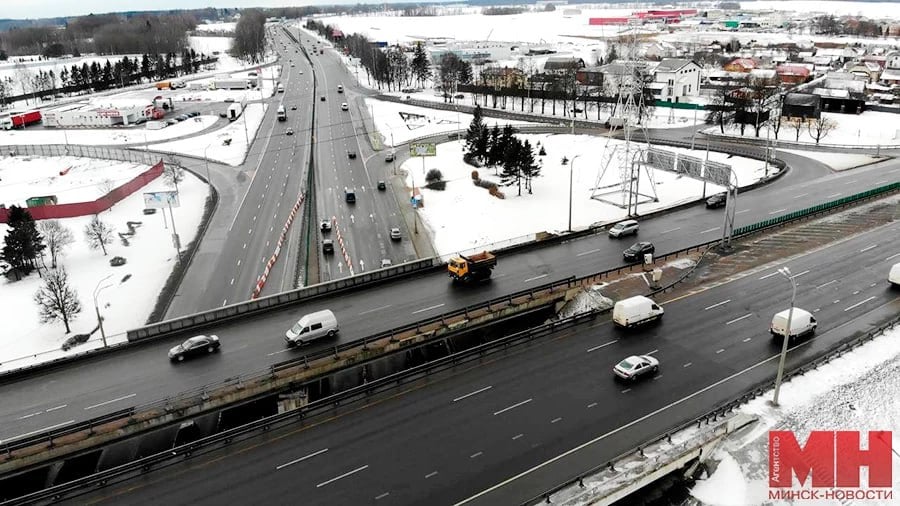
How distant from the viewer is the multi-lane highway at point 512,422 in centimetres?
2602

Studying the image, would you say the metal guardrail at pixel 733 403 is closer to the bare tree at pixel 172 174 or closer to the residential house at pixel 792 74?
the bare tree at pixel 172 174

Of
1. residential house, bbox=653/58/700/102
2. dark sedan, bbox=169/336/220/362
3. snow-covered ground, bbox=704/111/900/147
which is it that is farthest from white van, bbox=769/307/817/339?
residential house, bbox=653/58/700/102

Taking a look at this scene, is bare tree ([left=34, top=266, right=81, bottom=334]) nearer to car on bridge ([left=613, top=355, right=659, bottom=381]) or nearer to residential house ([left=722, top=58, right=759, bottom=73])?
car on bridge ([left=613, top=355, right=659, bottom=381])

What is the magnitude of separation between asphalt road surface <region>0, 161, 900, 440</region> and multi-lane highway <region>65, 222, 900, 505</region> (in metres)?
7.26

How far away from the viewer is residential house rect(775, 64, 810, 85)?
14775cm

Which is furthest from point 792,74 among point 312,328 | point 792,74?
point 312,328

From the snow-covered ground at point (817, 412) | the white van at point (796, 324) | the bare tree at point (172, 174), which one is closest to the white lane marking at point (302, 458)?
the snow-covered ground at point (817, 412)

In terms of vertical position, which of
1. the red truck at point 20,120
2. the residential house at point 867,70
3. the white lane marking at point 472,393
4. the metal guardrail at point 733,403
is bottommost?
the metal guardrail at point 733,403

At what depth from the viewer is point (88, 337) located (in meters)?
47.1

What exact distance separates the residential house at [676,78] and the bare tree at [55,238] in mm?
115398

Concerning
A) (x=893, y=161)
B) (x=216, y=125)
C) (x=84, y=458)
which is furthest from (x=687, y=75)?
(x=84, y=458)

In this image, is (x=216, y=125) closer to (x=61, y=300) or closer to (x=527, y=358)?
(x=61, y=300)

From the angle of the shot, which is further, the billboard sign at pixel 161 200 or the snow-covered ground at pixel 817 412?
the billboard sign at pixel 161 200

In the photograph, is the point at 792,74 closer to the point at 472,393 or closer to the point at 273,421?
the point at 472,393
